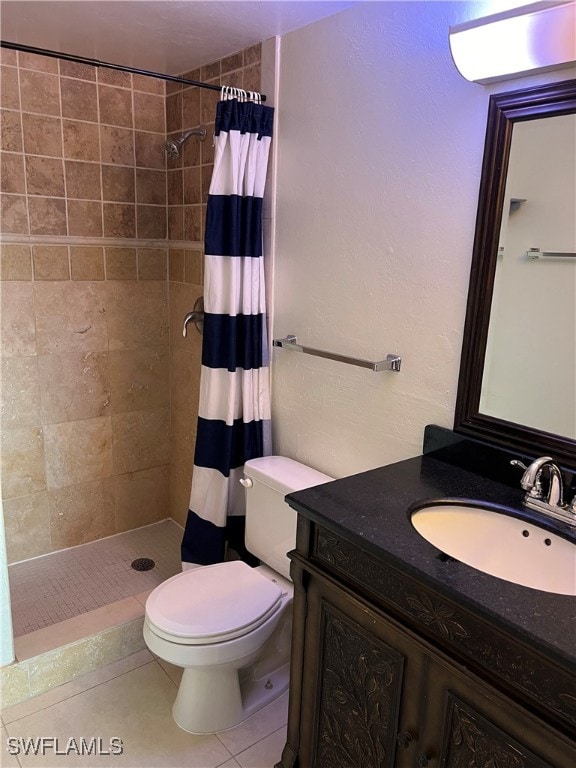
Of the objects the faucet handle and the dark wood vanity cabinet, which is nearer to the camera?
the dark wood vanity cabinet

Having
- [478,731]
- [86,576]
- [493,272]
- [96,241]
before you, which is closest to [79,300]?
[96,241]

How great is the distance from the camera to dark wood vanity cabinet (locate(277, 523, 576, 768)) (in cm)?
100

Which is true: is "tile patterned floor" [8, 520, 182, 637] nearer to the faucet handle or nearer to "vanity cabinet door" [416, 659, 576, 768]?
"vanity cabinet door" [416, 659, 576, 768]

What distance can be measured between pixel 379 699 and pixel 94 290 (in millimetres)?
2030

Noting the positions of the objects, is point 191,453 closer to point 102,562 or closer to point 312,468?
point 102,562

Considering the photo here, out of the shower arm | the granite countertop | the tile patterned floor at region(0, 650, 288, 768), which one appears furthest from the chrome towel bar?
the tile patterned floor at region(0, 650, 288, 768)

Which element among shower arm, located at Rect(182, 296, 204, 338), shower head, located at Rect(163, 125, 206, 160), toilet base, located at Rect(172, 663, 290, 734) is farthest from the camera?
shower arm, located at Rect(182, 296, 204, 338)

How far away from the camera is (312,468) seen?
2.05 metres

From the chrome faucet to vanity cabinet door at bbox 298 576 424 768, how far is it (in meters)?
0.45

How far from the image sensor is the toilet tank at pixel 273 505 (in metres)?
1.91

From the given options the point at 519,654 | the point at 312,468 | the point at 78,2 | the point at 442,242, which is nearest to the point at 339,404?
the point at 312,468

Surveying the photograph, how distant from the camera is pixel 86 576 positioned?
2.54 m

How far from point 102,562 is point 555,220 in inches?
92.0

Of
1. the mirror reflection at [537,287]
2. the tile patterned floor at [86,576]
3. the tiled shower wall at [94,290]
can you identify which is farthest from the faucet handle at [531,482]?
the tile patterned floor at [86,576]
